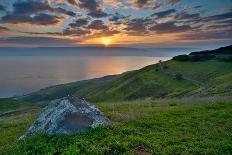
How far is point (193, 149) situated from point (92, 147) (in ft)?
17.4

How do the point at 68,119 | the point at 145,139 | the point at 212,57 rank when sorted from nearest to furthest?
the point at 145,139 < the point at 68,119 < the point at 212,57

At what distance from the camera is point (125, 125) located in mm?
17516

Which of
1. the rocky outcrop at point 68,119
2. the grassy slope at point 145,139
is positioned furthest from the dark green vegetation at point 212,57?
the rocky outcrop at point 68,119

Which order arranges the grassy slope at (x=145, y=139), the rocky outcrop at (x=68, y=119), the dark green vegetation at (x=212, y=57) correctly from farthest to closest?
the dark green vegetation at (x=212, y=57) → the rocky outcrop at (x=68, y=119) → the grassy slope at (x=145, y=139)

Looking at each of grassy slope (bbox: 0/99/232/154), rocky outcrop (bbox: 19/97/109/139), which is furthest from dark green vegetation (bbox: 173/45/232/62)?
rocky outcrop (bbox: 19/97/109/139)

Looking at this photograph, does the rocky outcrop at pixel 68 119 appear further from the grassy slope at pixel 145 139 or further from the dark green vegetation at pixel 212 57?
the dark green vegetation at pixel 212 57

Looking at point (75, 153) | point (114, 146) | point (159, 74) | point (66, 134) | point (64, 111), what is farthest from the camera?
point (159, 74)

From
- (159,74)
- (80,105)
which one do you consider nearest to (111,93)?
(159,74)

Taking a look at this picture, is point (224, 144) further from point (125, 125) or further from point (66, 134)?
point (66, 134)

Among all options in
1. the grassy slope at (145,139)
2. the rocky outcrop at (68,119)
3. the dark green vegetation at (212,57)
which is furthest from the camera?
the dark green vegetation at (212,57)

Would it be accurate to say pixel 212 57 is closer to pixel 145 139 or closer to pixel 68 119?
pixel 145 139

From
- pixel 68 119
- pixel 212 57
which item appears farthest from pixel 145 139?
pixel 212 57

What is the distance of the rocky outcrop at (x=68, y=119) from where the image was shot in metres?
15.9

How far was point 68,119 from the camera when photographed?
16.4 m
